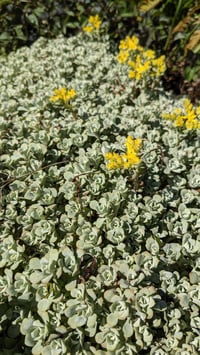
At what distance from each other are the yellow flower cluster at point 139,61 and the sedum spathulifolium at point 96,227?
0.21 ft

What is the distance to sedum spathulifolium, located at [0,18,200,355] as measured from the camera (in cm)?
157

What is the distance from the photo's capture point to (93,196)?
207cm

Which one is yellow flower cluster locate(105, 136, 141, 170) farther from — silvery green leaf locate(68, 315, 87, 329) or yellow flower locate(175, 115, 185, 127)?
silvery green leaf locate(68, 315, 87, 329)

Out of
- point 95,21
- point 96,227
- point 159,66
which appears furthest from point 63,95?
point 95,21

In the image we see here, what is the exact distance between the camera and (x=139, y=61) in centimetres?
306

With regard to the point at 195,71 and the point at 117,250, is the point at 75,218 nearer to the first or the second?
the point at 117,250

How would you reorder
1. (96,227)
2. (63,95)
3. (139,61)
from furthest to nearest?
(139,61) < (63,95) < (96,227)

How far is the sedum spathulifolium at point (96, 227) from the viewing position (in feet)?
5.16

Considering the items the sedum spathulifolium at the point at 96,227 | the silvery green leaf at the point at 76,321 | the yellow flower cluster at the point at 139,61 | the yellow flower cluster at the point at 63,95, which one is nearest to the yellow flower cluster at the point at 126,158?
the sedum spathulifolium at the point at 96,227

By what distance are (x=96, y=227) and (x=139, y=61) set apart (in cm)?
169

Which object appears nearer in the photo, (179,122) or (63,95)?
(179,122)

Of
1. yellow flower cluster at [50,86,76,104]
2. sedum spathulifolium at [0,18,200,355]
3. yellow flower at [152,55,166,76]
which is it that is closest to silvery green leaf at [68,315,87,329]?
sedum spathulifolium at [0,18,200,355]

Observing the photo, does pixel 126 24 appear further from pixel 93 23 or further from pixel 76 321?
pixel 76 321

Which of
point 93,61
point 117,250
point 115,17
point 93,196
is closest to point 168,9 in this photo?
point 115,17
